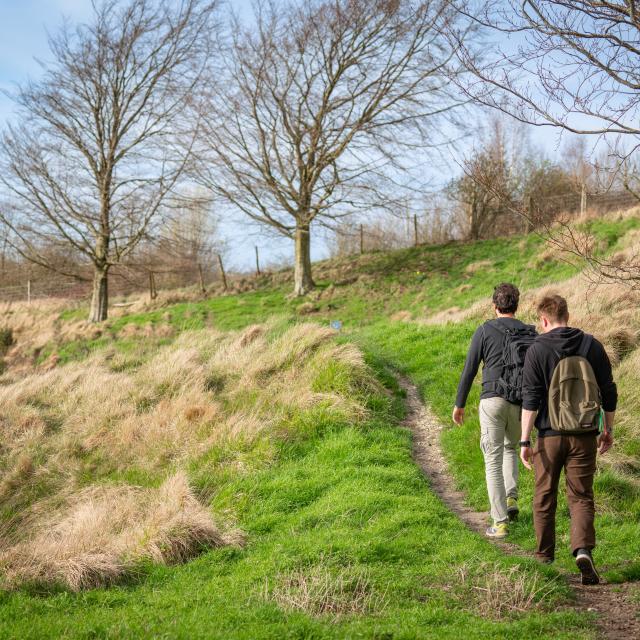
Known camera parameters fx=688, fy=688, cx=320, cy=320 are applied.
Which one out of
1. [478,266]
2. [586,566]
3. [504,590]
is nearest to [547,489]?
[586,566]

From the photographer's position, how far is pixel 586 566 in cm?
502

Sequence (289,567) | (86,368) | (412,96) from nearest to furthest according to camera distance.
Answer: (289,567), (86,368), (412,96)

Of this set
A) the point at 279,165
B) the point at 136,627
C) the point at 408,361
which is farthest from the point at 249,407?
the point at 279,165

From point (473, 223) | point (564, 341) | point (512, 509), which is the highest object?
point (473, 223)

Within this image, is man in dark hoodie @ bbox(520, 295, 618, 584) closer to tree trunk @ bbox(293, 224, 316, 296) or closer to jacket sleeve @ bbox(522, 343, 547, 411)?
jacket sleeve @ bbox(522, 343, 547, 411)

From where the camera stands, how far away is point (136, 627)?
175 inches

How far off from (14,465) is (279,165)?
14945mm

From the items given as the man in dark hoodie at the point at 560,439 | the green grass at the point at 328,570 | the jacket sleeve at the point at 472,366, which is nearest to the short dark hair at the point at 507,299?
the jacket sleeve at the point at 472,366

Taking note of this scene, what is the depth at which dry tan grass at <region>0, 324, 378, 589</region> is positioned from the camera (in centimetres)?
633

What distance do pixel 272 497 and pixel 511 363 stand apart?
2953 mm

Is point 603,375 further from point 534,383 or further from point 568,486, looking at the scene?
point 568,486

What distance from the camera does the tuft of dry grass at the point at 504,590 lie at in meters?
4.56

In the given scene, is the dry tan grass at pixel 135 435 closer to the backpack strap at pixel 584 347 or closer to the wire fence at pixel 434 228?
the backpack strap at pixel 584 347

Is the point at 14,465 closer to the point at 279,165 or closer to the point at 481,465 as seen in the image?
the point at 481,465
